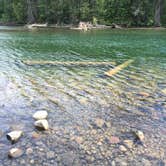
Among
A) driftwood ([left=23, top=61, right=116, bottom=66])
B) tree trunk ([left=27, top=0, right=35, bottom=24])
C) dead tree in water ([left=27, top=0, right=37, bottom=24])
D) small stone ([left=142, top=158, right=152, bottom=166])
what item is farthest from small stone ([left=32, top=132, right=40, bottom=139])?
tree trunk ([left=27, top=0, right=35, bottom=24])

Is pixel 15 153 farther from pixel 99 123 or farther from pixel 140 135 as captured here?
pixel 140 135

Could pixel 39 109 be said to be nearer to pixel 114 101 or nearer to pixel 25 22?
pixel 114 101

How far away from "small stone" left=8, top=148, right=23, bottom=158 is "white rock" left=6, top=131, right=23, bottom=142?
1.87ft

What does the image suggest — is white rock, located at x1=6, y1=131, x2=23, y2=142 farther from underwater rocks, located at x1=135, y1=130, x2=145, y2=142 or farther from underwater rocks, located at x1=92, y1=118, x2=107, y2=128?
underwater rocks, located at x1=135, y1=130, x2=145, y2=142

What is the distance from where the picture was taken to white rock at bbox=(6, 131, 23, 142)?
294 inches

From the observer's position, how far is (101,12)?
69625mm

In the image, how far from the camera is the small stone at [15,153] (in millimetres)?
6712

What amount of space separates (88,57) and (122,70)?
5.88 m

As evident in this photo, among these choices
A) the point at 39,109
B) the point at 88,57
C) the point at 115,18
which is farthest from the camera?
the point at 115,18

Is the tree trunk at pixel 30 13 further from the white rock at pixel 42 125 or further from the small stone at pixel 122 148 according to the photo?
the small stone at pixel 122 148

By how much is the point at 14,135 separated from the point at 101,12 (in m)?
66.1

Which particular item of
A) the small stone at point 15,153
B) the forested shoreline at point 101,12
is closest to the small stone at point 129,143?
the small stone at point 15,153

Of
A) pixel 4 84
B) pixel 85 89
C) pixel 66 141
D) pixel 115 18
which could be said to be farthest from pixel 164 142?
pixel 115 18

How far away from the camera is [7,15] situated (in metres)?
91.4
